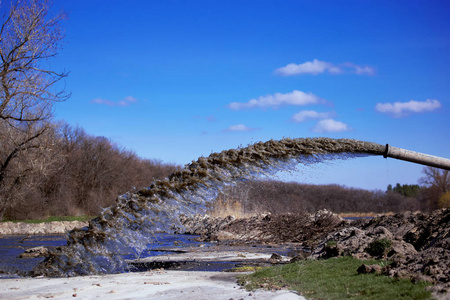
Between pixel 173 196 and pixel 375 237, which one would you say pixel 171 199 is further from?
pixel 375 237

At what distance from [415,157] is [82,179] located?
49.0 metres

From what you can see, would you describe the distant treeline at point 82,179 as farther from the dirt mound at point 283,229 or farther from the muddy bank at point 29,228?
the dirt mound at point 283,229

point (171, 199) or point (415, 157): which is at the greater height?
point (415, 157)

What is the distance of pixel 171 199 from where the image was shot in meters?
12.2

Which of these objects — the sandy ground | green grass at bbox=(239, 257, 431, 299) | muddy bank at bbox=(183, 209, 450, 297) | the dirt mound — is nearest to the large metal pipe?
muddy bank at bbox=(183, 209, 450, 297)

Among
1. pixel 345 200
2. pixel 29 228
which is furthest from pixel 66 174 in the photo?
pixel 345 200

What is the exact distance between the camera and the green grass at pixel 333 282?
6812mm

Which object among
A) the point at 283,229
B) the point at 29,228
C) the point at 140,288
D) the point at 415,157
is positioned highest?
the point at 415,157

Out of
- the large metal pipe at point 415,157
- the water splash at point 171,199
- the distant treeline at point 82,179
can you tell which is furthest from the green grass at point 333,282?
the distant treeline at point 82,179

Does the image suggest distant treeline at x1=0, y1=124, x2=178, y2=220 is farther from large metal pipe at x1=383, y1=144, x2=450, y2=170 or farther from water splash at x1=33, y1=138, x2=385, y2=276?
large metal pipe at x1=383, y1=144, x2=450, y2=170

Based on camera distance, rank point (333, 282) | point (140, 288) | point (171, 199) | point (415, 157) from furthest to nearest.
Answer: point (415, 157) < point (171, 199) < point (140, 288) < point (333, 282)

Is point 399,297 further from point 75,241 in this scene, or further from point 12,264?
point 12,264

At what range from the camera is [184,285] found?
8.70 metres

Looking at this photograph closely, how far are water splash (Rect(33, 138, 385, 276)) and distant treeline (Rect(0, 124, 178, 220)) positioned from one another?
90.0 ft
